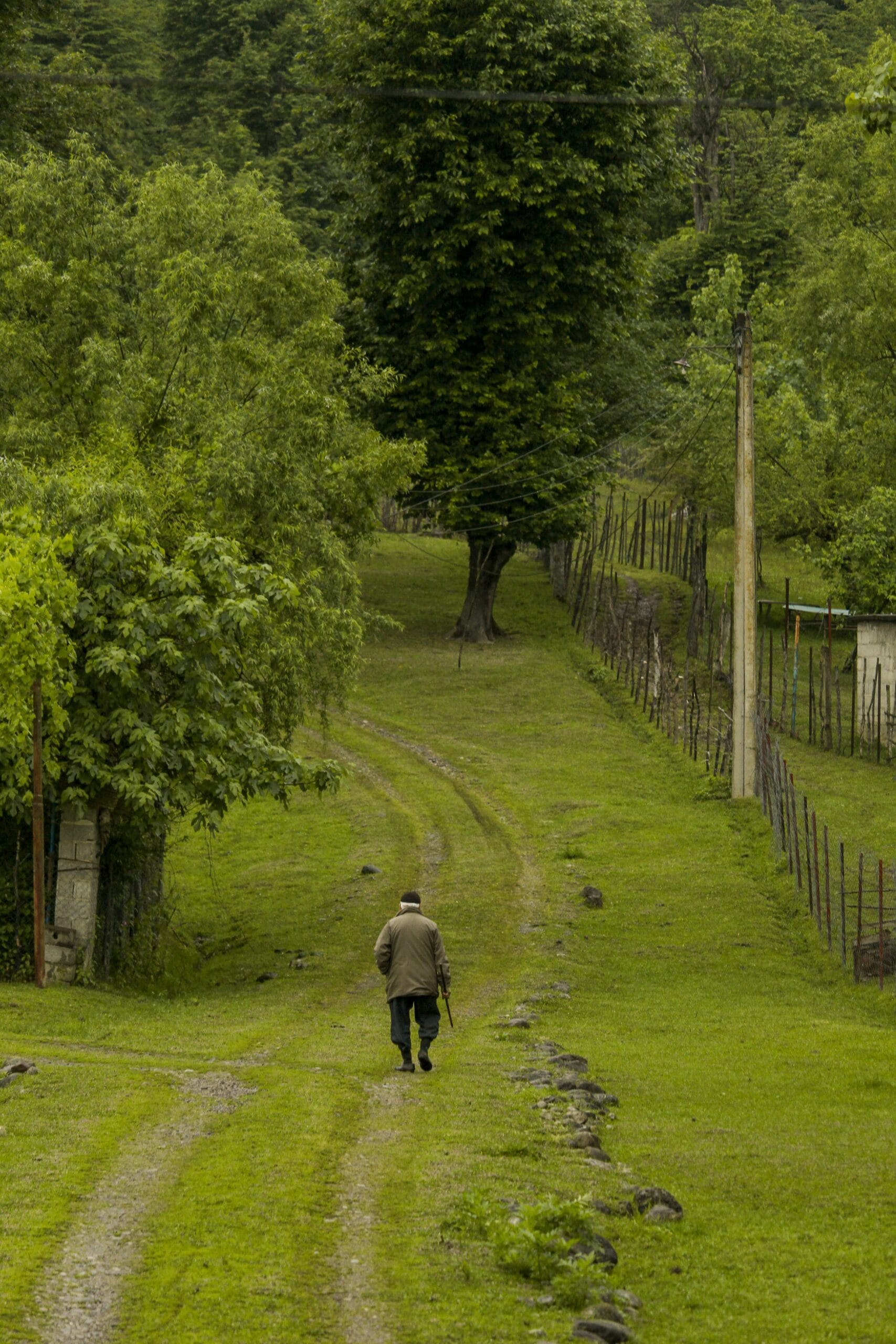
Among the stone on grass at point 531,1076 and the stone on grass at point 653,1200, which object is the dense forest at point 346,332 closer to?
the stone on grass at point 531,1076

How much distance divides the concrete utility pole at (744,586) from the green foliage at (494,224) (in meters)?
13.3

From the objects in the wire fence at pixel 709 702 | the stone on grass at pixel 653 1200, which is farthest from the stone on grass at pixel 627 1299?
the wire fence at pixel 709 702

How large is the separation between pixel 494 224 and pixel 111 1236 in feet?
128

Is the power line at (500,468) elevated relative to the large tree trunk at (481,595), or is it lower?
Answer: elevated

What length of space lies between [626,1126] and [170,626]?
33.9 ft

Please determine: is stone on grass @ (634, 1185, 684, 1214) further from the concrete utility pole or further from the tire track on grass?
the concrete utility pole

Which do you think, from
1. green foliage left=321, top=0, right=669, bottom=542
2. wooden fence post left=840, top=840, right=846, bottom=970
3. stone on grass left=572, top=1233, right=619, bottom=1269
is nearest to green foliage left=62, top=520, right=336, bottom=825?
wooden fence post left=840, top=840, right=846, bottom=970

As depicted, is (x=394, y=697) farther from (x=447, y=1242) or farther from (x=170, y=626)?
(x=447, y=1242)

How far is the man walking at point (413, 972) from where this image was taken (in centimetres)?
1681

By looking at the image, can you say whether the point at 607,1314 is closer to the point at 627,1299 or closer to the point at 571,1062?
the point at 627,1299

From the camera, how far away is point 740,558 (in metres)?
33.3

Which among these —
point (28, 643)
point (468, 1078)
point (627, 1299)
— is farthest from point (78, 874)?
point (627, 1299)

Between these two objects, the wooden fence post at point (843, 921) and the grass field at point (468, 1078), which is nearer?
the grass field at point (468, 1078)

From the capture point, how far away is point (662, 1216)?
1147 cm
